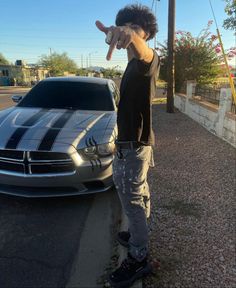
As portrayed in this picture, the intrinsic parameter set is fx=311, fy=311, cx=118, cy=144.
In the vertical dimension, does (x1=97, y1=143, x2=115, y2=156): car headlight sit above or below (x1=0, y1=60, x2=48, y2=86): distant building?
below

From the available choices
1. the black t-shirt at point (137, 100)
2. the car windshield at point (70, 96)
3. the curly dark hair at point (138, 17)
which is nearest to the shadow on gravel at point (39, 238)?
the black t-shirt at point (137, 100)

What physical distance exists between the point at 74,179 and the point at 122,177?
1.41m

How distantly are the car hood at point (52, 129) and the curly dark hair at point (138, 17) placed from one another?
186 cm

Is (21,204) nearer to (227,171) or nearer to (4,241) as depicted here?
(4,241)

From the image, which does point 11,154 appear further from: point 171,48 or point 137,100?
point 171,48

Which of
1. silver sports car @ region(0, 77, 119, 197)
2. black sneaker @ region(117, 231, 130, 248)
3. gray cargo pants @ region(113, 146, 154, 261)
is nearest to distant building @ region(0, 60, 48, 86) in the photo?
silver sports car @ region(0, 77, 119, 197)

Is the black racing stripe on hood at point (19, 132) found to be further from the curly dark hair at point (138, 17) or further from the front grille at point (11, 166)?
the curly dark hair at point (138, 17)

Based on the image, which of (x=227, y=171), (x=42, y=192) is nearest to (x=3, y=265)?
(x=42, y=192)

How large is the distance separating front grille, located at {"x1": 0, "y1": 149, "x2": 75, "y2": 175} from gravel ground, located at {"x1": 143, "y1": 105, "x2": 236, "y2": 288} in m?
1.12

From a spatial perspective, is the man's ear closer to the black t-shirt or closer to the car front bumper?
the black t-shirt

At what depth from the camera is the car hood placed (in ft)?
11.7

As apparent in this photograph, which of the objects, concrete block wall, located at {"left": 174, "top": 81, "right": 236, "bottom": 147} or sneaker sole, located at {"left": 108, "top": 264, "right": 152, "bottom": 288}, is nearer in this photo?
sneaker sole, located at {"left": 108, "top": 264, "right": 152, "bottom": 288}

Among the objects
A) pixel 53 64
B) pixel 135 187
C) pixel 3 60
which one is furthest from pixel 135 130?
pixel 3 60

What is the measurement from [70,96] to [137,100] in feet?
10.5
